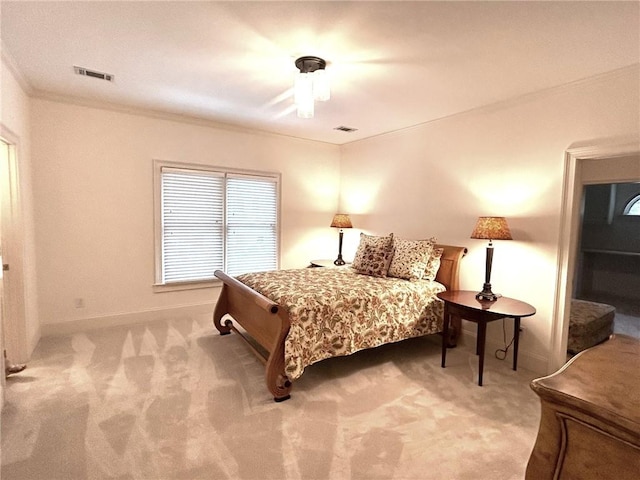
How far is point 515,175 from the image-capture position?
323 cm

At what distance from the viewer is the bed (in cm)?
250

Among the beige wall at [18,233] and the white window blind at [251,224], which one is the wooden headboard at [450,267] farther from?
the beige wall at [18,233]

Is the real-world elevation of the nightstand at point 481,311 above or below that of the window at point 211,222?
below

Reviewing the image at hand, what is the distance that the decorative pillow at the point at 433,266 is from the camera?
11.8 ft

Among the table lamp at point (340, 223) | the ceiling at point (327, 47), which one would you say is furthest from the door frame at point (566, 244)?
the table lamp at point (340, 223)

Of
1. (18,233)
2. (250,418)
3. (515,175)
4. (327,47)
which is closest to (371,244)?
(515,175)

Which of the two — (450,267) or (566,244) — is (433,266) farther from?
(566,244)

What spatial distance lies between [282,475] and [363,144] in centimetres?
442

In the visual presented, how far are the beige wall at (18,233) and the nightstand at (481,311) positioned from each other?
12.6 ft

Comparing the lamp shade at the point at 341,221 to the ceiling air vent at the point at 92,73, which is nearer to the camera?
the ceiling air vent at the point at 92,73

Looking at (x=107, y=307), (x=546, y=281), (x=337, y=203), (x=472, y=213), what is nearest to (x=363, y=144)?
(x=337, y=203)

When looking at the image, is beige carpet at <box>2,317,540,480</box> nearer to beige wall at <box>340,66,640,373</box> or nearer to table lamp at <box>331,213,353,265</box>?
beige wall at <box>340,66,640,373</box>

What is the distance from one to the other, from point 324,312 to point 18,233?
2756 mm

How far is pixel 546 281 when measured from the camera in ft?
9.87
